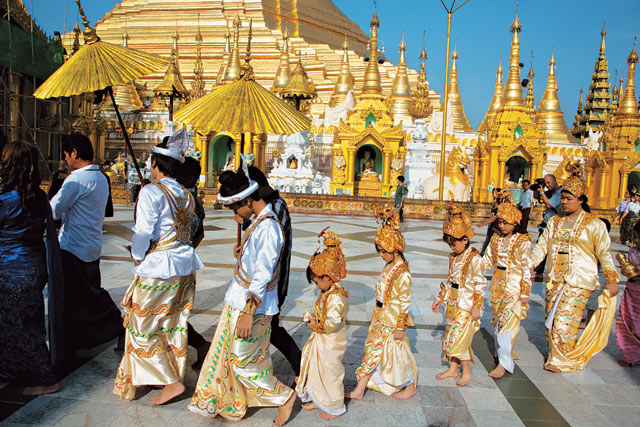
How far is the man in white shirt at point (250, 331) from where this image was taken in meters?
3.10

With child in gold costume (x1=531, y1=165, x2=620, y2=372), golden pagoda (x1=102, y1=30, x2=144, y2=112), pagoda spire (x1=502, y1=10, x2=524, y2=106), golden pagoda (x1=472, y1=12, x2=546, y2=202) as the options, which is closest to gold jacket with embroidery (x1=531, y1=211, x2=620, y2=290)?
child in gold costume (x1=531, y1=165, x2=620, y2=372)

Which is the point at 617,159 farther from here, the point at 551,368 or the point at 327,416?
the point at 327,416

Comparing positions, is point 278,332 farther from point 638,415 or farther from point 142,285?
point 638,415

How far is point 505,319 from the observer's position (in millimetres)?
4297

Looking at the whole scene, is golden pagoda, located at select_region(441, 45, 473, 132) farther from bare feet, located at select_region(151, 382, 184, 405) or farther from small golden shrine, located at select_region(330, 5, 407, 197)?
bare feet, located at select_region(151, 382, 184, 405)

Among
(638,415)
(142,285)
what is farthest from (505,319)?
(142,285)

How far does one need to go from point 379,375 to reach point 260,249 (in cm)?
145

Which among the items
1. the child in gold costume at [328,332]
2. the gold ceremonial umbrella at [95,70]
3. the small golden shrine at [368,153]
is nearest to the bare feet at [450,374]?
the child in gold costume at [328,332]

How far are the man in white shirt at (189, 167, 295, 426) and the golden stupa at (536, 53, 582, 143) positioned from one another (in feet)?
101

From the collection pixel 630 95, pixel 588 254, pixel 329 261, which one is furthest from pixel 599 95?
pixel 329 261

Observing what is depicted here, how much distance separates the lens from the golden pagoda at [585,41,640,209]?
24500 millimetres

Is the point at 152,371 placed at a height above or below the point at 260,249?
below

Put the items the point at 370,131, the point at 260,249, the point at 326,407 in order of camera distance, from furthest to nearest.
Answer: the point at 370,131 → the point at 326,407 → the point at 260,249

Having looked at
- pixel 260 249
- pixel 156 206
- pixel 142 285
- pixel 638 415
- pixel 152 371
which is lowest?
pixel 638 415
